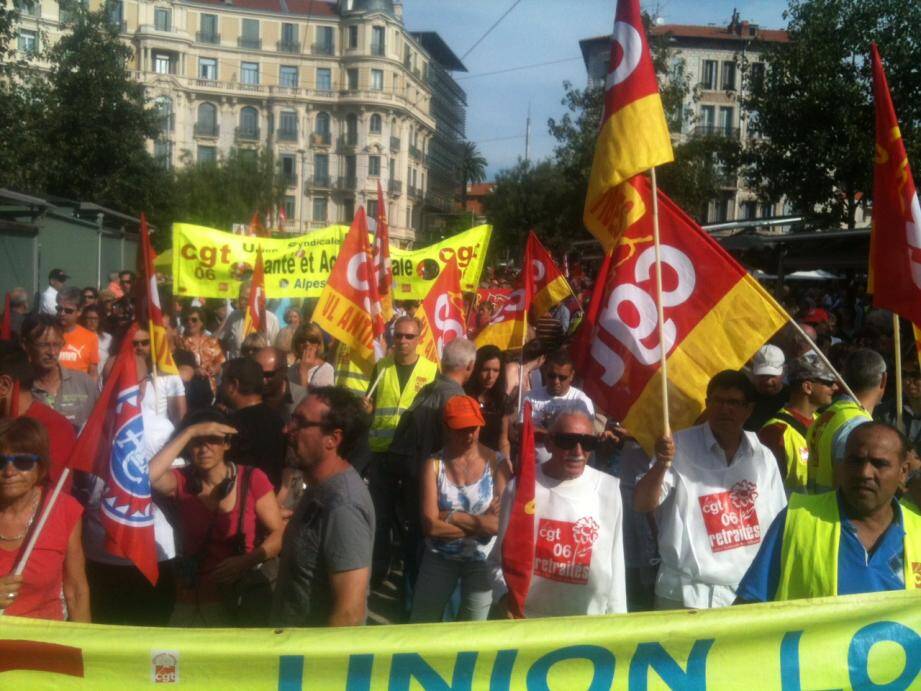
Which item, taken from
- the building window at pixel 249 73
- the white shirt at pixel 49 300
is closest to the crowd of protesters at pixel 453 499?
the white shirt at pixel 49 300

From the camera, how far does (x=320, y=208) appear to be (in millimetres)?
83688

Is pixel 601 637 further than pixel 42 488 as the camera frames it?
No

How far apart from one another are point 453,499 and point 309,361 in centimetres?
328

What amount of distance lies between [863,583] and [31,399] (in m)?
3.66

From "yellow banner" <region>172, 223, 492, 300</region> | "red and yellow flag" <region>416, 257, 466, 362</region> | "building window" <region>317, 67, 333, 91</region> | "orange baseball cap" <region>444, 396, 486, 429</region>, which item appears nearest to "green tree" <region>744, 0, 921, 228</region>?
"yellow banner" <region>172, 223, 492, 300</region>

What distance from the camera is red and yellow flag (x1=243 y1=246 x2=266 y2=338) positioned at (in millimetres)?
9531

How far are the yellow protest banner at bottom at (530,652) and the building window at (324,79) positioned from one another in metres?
83.5

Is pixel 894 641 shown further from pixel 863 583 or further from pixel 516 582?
pixel 516 582

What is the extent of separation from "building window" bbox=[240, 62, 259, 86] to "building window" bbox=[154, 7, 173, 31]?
6071 millimetres

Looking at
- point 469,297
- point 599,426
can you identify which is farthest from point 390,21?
point 599,426

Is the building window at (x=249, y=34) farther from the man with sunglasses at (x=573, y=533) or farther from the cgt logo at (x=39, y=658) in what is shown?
the cgt logo at (x=39, y=658)

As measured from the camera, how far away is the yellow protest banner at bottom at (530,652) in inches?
121

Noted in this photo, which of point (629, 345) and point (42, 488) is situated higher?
point (629, 345)

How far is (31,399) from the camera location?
4871mm
